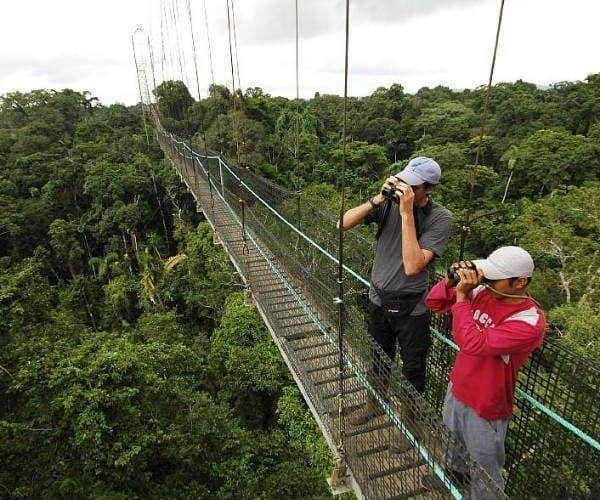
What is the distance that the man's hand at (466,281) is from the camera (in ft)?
3.07

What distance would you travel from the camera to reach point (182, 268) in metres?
→ 9.57

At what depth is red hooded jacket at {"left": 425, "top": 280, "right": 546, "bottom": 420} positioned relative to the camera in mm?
873

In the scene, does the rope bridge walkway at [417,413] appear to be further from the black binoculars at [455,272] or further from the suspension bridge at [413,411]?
the black binoculars at [455,272]

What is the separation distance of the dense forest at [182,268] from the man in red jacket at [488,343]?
2.84m

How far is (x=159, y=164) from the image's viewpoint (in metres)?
13.6

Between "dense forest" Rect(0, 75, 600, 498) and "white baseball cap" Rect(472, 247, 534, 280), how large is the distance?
2.98 m

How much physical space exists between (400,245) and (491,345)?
1.43ft

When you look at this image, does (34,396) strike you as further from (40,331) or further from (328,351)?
(328,351)

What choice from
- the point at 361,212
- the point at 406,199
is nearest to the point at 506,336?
the point at 406,199

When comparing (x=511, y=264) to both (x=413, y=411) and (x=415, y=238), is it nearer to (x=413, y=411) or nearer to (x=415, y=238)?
(x=415, y=238)

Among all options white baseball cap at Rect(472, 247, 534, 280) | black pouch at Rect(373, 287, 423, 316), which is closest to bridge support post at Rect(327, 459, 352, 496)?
black pouch at Rect(373, 287, 423, 316)


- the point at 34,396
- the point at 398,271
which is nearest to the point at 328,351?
the point at 398,271

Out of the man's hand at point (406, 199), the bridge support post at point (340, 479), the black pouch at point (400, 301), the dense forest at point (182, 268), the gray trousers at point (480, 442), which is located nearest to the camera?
the gray trousers at point (480, 442)

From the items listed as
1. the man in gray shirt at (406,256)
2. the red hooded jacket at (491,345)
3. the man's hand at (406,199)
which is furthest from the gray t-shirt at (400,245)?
the red hooded jacket at (491,345)
